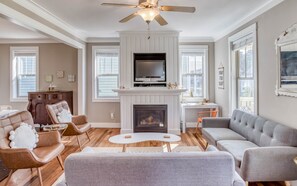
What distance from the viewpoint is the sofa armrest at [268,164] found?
2.44 metres

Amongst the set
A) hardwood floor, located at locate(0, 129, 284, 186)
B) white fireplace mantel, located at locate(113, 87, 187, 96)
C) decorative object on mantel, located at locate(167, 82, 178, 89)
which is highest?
decorative object on mantel, located at locate(167, 82, 178, 89)

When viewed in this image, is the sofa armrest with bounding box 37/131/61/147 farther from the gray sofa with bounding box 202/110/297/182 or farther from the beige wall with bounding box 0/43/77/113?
the beige wall with bounding box 0/43/77/113

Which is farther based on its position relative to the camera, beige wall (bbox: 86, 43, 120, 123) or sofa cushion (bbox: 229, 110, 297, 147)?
beige wall (bbox: 86, 43, 120, 123)

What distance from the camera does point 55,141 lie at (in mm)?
3268

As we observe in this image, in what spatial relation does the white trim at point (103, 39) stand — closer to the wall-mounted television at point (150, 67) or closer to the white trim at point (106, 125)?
the wall-mounted television at point (150, 67)

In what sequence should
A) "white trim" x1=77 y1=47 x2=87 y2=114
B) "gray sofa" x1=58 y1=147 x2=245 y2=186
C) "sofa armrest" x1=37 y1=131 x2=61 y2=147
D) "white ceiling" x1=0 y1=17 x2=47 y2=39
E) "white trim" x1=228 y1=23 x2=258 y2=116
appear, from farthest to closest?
1. "white trim" x1=77 y1=47 x2=87 y2=114
2. "white ceiling" x1=0 y1=17 x2=47 y2=39
3. "white trim" x1=228 y1=23 x2=258 y2=116
4. "sofa armrest" x1=37 y1=131 x2=61 y2=147
5. "gray sofa" x1=58 y1=147 x2=245 y2=186

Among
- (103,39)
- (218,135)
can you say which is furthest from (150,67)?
(218,135)

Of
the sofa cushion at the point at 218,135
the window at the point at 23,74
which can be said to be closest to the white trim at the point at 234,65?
the sofa cushion at the point at 218,135

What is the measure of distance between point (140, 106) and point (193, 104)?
149cm

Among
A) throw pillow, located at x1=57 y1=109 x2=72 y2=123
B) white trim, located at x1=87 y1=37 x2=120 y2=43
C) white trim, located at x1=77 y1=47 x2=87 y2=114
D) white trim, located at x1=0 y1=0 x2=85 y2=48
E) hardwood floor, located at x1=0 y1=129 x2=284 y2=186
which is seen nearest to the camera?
white trim, located at x1=0 y1=0 x2=85 y2=48

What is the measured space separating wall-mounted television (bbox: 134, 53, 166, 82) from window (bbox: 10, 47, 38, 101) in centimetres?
319

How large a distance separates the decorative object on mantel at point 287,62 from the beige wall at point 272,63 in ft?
0.32

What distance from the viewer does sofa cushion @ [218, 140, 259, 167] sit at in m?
2.64

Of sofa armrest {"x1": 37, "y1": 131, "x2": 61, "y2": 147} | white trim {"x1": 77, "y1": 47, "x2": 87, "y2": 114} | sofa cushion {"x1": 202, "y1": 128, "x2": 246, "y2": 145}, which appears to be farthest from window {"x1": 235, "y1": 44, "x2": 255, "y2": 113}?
white trim {"x1": 77, "y1": 47, "x2": 87, "y2": 114}
